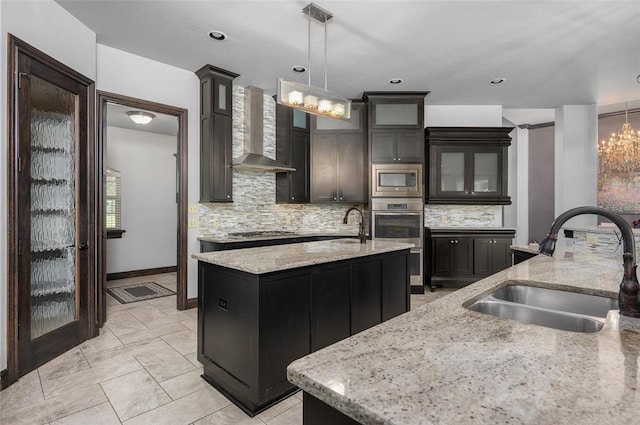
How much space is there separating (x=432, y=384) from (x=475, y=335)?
0.33 metres

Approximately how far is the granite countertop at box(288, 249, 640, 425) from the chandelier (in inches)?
235

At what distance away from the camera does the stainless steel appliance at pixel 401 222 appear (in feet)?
16.4

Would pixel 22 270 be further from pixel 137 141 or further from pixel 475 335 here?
pixel 137 141

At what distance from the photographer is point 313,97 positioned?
8.98 ft

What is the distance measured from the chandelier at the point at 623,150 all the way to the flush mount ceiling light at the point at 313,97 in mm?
5161

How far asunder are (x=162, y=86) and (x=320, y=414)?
13.8 ft

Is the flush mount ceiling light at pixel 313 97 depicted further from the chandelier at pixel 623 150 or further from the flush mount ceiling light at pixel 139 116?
the chandelier at pixel 623 150

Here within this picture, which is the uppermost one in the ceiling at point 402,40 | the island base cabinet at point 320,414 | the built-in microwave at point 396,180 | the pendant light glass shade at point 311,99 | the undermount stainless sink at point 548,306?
the ceiling at point 402,40

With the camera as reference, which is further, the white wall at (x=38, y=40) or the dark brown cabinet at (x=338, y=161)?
the dark brown cabinet at (x=338, y=161)

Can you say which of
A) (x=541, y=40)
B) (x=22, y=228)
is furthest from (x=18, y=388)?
(x=541, y=40)

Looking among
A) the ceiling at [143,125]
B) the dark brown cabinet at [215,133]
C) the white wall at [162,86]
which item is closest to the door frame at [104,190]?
the white wall at [162,86]

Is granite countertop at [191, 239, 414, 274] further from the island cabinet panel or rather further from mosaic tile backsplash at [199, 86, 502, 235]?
mosaic tile backsplash at [199, 86, 502, 235]

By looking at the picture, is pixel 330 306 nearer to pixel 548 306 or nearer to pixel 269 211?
pixel 548 306

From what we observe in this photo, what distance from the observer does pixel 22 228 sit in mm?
2482
